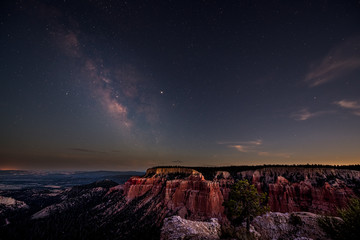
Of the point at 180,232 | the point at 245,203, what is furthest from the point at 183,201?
the point at 180,232

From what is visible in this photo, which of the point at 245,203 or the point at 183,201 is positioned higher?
the point at 245,203

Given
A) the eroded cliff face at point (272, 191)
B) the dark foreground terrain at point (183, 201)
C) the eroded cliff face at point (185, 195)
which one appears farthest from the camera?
the eroded cliff face at point (185, 195)

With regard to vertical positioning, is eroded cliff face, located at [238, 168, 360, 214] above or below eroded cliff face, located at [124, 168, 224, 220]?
above

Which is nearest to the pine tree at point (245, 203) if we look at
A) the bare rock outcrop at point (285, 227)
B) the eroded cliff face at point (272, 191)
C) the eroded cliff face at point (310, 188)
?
the bare rock outcrop at point (285, 227)

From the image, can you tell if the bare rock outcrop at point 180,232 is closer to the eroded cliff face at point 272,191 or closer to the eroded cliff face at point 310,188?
the eroded cliff face at point 272,191

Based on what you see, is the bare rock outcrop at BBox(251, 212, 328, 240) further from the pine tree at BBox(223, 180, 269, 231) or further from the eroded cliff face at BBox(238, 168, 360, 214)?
the eroded cliff face at BBox(238, 168, 360, 214)

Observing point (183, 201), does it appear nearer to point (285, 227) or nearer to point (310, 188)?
point (285, 227)

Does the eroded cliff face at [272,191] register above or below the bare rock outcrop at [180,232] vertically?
below

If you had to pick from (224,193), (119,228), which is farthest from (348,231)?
(119,228)

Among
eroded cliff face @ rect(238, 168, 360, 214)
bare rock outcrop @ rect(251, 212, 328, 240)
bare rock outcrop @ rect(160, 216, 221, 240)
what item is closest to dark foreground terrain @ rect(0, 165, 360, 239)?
eroded cliff face @ rect(238, 168, 360, 214)

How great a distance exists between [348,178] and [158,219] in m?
70.0

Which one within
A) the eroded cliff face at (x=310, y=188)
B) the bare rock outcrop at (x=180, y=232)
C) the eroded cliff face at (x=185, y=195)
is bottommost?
the eroded cliff face at (x=185, y=195)

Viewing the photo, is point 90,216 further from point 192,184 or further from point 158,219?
point 192,184

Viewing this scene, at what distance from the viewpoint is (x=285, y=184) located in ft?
181
